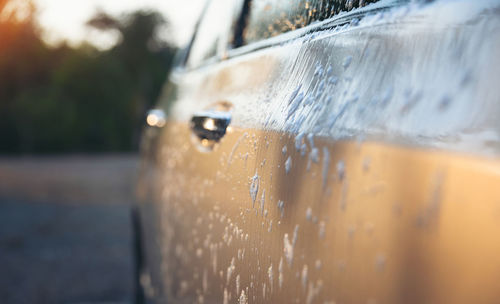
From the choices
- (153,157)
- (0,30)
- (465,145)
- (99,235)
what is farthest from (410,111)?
(0,30)

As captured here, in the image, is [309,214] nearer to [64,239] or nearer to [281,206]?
[281,206]

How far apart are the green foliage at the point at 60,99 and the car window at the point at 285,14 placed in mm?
17158

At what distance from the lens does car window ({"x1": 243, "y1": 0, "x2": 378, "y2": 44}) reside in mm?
1065

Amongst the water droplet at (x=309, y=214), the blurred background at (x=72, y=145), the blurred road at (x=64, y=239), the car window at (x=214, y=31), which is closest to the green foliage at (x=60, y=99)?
the blurred background at (x=72, y=145)

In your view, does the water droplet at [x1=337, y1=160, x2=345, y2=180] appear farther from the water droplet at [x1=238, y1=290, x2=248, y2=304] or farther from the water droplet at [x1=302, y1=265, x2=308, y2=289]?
the water droplet at [x1=238, y1=290, x2=248, y2=304]

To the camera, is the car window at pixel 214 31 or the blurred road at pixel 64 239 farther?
the blurred road at pixel 64 239

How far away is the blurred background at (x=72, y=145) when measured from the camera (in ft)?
15.5

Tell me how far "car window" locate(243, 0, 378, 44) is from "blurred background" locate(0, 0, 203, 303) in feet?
6.96

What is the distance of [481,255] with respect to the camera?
54 centimetres

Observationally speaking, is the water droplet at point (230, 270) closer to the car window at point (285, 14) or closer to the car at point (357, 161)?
the car at point (357, 161)

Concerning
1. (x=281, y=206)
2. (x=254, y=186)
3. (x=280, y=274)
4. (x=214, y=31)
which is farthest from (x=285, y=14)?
(x=214, y=31)

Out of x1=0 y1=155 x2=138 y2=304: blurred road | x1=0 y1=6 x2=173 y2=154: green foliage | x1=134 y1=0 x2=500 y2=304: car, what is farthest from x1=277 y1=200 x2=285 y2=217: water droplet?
x1=0 y1=6 x2=173 y2=154: green foliage

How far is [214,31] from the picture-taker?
2.28 meters

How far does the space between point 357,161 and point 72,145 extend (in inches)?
750
